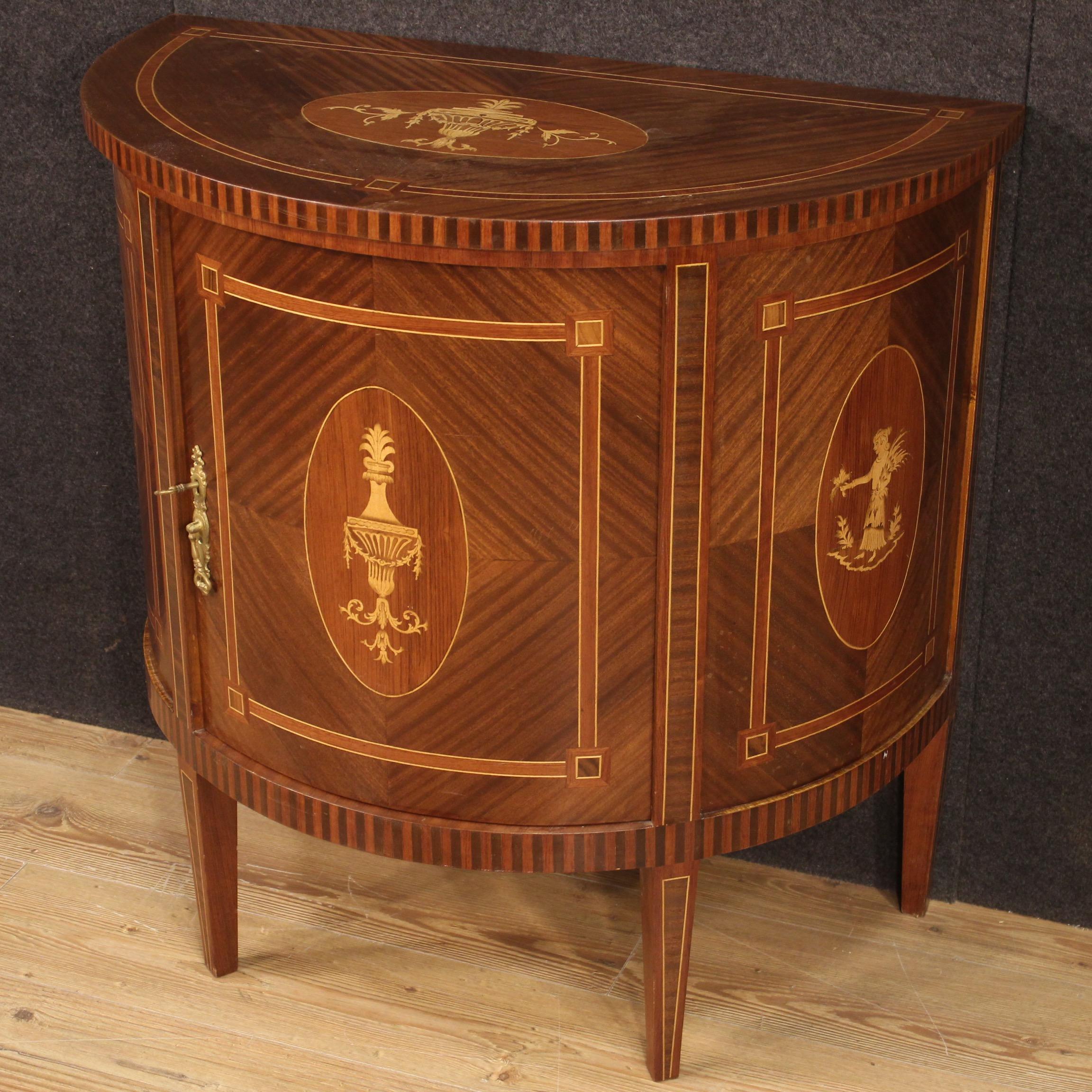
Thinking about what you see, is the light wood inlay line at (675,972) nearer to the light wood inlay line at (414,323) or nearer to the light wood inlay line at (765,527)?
the light wood inlay line at (765,527)

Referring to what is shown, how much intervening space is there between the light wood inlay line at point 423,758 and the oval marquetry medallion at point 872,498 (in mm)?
258

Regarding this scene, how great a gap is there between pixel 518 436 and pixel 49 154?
2.59 feet

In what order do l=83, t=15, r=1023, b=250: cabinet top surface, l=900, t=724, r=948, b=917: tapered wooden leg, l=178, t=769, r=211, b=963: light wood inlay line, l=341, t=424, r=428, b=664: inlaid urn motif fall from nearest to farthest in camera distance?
l=83, t=15, r=1023, b=250: cabinet top surface < l=341, t=424, r=428, b=664: inlaid urn motif < l=178, t=769, r=211, b=963: light wood inlay line < l=900, t=724, r=948, b=917: tapered wooden leg

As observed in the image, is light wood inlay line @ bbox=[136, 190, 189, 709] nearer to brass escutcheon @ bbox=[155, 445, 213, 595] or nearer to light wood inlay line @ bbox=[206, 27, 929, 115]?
brass escutcheon @ bbox=[155, 445, 213, 595]

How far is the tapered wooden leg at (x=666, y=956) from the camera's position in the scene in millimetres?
1484

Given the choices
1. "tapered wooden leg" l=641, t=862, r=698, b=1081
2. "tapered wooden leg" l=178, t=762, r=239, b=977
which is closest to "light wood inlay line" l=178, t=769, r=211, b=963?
"tapered wooden leg" l=178, t=762, r=239, b=977

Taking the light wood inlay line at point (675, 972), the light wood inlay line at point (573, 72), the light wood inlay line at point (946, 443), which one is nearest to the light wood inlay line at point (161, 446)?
the light wood inlay line at point (573, 72)

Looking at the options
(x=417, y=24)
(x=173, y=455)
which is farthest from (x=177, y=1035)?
(x=417, y=24)

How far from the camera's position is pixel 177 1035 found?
1.67 meters

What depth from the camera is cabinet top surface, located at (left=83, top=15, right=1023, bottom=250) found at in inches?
48.5

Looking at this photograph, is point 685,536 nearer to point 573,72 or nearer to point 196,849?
point 573,72

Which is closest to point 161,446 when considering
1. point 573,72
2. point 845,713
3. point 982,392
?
point 573,72

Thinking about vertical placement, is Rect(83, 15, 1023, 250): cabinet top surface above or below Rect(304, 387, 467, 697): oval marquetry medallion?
above

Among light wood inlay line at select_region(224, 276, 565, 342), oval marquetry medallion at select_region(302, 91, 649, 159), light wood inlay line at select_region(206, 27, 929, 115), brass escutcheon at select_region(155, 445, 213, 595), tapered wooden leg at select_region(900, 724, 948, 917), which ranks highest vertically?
light wood inlay line at select_region(206, 27, 929, 115)
